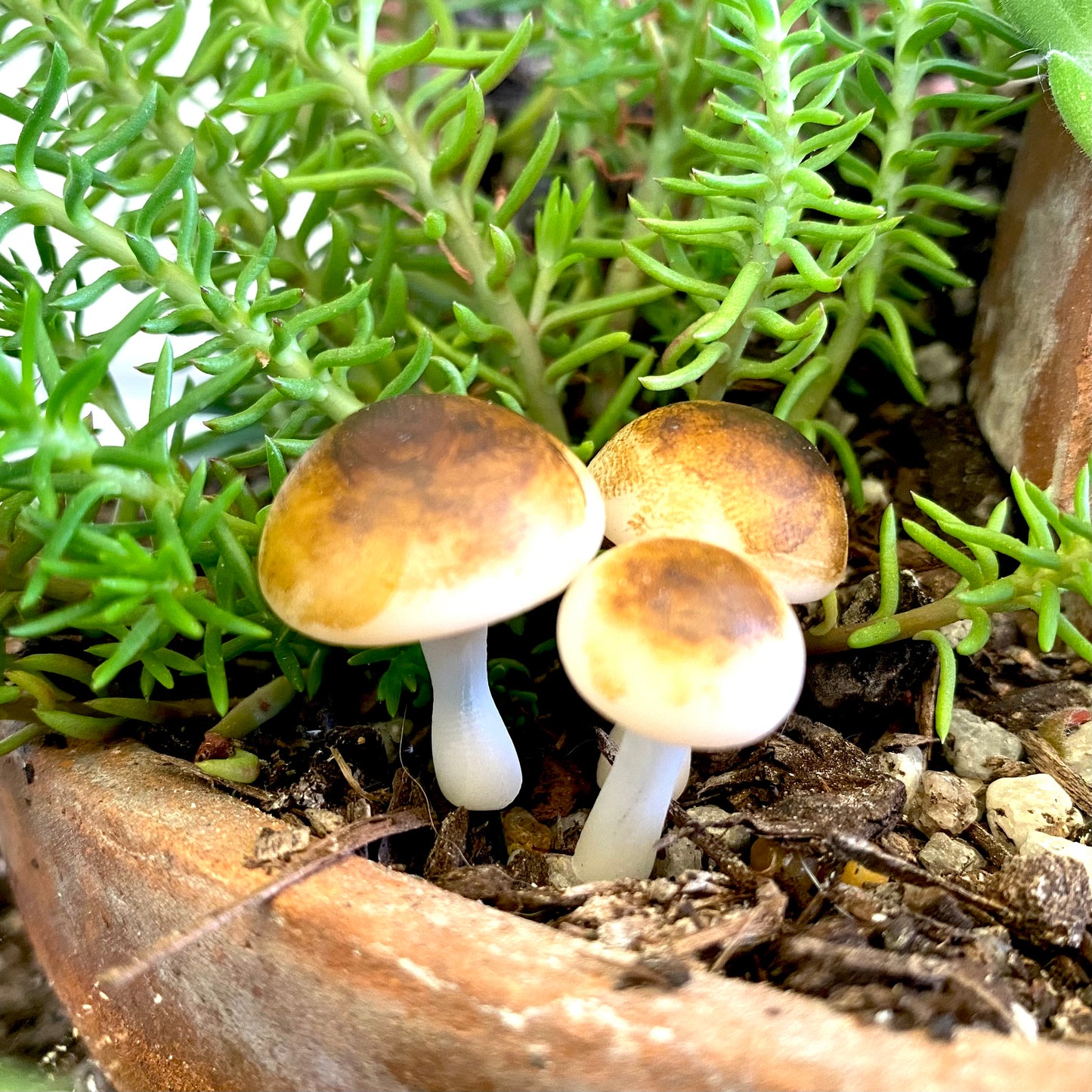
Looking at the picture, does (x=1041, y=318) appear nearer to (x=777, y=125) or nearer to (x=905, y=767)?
(x=777, y=125)

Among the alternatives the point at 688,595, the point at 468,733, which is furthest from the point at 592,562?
the point at 468,733

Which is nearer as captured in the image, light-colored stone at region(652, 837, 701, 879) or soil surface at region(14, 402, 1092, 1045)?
soil surface at region(14, 402, 1092, 1045)

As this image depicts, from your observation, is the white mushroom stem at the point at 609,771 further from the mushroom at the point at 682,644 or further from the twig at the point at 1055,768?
the twig at the point at 1055,768

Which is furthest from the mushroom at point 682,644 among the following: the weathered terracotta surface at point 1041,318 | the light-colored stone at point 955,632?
the weathered terracotta surface at point 1041,318

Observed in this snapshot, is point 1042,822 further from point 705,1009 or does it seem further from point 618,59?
point 618,59

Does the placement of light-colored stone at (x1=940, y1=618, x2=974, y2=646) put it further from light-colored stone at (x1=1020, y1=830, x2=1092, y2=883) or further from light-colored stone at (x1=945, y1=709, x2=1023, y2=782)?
light-colored stone at (x1=1020, y1=830, x2=1092, y2=883)

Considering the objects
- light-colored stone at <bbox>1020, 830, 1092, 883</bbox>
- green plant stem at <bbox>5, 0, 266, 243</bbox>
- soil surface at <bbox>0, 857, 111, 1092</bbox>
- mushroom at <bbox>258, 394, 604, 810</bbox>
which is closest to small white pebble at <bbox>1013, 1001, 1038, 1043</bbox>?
light-colored stone at <bbox>1020, 830, 1092, 883</bbox>
